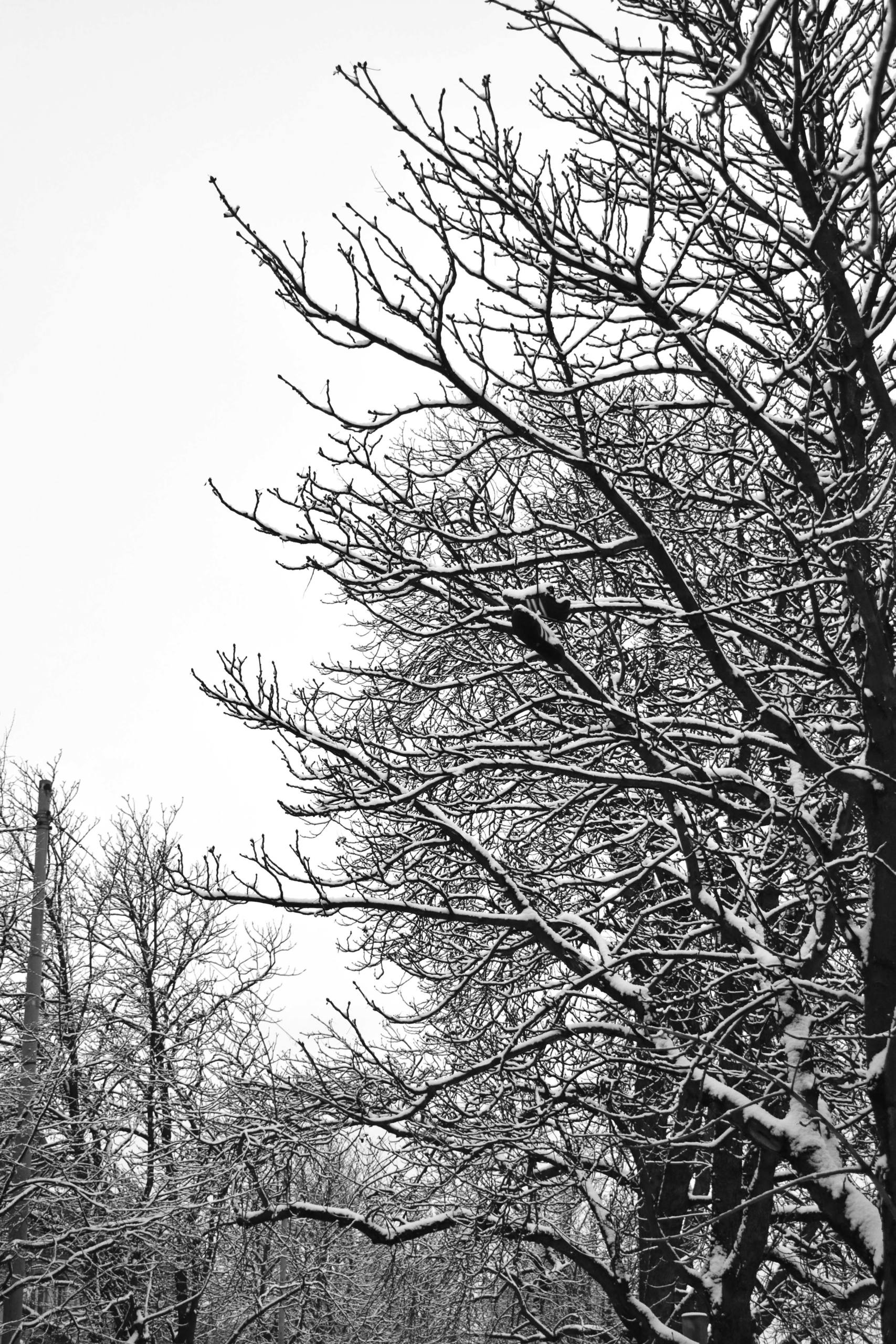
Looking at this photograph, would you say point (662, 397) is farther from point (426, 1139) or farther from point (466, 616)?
point (426, 1139)

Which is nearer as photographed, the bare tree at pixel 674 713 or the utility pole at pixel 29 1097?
the bare tree at pixel 674 713

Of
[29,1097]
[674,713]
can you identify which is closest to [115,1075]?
[29,1097]

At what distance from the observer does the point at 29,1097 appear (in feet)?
40.9

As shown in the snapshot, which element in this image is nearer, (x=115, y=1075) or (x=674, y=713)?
(x=674, y=713)

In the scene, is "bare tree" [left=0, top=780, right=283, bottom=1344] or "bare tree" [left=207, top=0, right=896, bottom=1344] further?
"bare tree" [left=0, top=780, right=283, bottom=1344]

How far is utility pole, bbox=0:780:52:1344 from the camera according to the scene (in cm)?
1004

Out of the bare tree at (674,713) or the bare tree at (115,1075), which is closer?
the bare tree at (674,713)

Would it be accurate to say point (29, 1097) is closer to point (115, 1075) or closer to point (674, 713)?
point (115, 1075)

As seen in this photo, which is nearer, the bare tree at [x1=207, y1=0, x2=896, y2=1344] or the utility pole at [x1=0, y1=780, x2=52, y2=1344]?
the bare tree at [x1=207, y1=0, x2=896, y2=1344]

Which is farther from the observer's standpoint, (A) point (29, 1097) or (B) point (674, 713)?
(A) point (29, 1097)

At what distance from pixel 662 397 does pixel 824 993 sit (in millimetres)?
4518

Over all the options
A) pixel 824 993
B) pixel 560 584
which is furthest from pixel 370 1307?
pixel 824 993

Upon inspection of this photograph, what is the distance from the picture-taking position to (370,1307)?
17.7 meters

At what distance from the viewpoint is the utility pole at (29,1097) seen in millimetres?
10039
